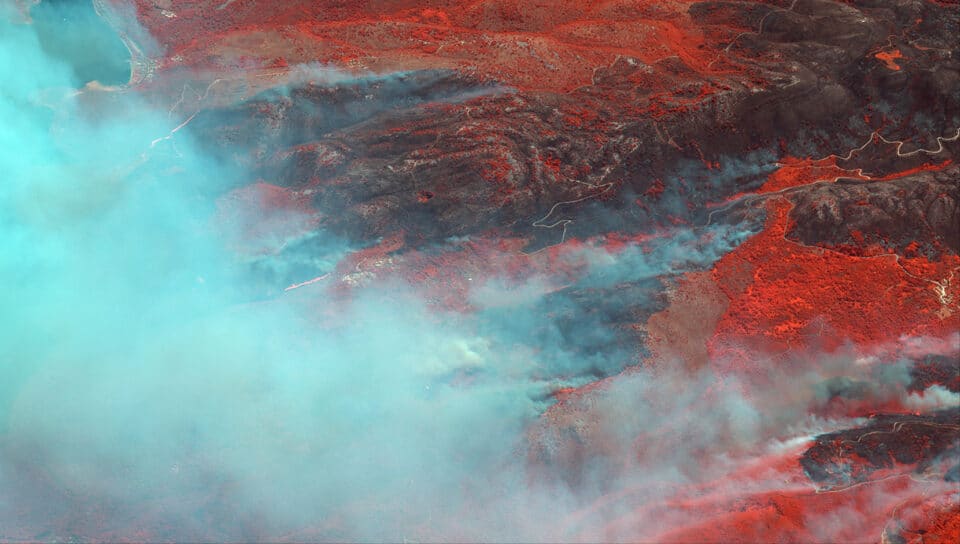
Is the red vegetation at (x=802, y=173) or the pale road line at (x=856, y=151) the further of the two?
the red vegetation at (x=802, y=173)

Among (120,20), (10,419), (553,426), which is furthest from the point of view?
(120,20)

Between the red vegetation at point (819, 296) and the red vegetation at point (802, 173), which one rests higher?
the red vegetation at point (802, 173)

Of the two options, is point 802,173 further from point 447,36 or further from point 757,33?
point 447,36

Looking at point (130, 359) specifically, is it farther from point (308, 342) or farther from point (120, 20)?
point (120, 20)

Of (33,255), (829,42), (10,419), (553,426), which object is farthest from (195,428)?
(829,42)

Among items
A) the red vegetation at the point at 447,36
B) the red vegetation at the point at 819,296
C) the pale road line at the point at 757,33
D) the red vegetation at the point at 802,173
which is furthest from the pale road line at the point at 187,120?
the red vegetation at the point at 802,173

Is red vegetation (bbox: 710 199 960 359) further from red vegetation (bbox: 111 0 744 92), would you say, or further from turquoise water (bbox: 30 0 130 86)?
turquoise water (bbox: 30 0 130 86)

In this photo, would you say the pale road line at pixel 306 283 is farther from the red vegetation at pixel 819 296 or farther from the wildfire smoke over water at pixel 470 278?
the red vegetation at pixel 819 296

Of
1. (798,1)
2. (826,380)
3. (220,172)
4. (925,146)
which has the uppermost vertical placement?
(798,1)
